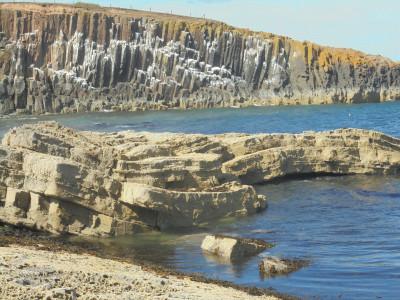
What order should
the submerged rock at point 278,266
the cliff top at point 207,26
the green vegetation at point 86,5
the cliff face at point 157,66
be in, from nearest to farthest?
1. the submerged rock at point 278,266
2. the cliff face at point 157,66
3. the cliff top at point 207,26
4. the green vegetation at point 86,5

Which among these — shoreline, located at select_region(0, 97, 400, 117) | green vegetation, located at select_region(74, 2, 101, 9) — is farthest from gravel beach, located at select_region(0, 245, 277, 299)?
green vegetation, located at select_region(74, 2, 101, 9)

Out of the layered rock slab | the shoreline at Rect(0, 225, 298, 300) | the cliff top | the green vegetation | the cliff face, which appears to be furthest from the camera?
the green vegetation

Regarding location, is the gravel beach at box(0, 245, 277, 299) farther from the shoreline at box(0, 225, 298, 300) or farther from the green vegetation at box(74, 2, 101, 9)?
the green vegetation at box(74, 2, 101, 9)

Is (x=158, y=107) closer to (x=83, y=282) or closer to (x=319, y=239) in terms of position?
(x=319, y=239)

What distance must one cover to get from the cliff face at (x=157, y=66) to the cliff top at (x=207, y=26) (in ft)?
0.71

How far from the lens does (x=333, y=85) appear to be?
301 feet

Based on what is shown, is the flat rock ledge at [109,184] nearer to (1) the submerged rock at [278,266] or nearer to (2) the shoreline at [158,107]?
(1) the submerged rock at [278,266]

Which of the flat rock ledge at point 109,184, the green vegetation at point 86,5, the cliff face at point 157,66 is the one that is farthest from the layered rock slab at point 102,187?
the green vegetation at point 86,5

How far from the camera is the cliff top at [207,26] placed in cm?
8931

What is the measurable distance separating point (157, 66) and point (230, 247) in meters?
72.8

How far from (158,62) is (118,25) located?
7.75 m

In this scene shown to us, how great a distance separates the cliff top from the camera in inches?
3516

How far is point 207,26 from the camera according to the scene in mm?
91062

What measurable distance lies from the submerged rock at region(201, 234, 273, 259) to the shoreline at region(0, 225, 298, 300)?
1.72 meters
